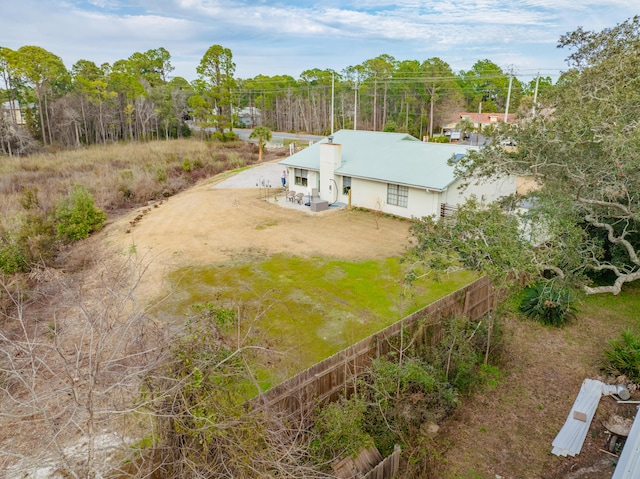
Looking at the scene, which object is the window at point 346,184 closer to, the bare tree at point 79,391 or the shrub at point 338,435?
the shrub at point 338,435

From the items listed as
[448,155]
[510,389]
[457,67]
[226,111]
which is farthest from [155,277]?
[457,67]

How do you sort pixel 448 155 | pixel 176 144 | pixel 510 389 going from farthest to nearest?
pixel 176 144
pixel 448 155
pixel 510 389

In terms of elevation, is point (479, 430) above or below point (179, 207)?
below

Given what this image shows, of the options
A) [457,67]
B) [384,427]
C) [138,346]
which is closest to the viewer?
[138,346]

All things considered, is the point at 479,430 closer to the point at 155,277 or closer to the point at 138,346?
the point at 138,346

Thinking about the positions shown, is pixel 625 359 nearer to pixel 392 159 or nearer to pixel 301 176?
pixel 392 159

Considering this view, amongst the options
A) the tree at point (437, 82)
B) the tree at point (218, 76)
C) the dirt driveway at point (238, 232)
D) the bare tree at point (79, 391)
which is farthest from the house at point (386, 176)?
the tree at point (437, 82)
